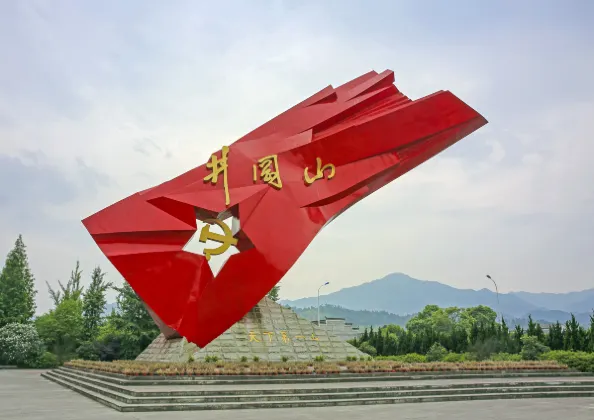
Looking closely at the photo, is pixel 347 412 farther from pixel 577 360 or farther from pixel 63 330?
pixel 63 330

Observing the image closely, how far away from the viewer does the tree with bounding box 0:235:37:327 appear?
28.5 metres

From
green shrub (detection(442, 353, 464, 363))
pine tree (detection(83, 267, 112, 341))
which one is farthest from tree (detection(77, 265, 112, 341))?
green shrub (detection(442, 353, 464, 363))

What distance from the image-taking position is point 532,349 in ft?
57.2

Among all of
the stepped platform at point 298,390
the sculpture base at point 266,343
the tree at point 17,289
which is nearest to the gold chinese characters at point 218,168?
the stepped platform at point 298,390

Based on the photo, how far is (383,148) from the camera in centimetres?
1255

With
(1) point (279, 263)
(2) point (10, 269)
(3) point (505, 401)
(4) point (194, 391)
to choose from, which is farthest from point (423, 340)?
(2) point (10, 269)

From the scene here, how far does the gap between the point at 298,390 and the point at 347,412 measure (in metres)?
1.74

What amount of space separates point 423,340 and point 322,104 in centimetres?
1370

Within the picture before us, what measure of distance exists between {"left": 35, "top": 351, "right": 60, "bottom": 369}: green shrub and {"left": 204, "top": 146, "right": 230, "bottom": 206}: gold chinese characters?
782 inches

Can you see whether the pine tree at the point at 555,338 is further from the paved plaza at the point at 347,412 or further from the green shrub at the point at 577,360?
the paved plaza at the point at 347,412

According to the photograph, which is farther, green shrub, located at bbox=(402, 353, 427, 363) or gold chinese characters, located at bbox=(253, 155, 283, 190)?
green shrub, located at bbox=(402, 353, 427, 363)

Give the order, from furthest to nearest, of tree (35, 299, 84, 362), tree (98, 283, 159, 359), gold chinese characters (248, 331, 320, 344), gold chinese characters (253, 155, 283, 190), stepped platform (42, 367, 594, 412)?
1. tree (35, 299, 84, 362)
2. tree (98, 283, 159, 359)
3. gold chinese characters (248, 331, 320, 344)
4. gold chinese characters (253, 155, 283, 190)
5. stepped platform (42, 367, 594, 412)

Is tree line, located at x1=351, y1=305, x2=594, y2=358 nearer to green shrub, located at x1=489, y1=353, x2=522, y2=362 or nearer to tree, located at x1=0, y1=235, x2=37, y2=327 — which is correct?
green shrub, located at x1=489, y1=353, x2=522, y2=362

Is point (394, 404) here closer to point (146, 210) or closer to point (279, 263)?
point (279, 263)
